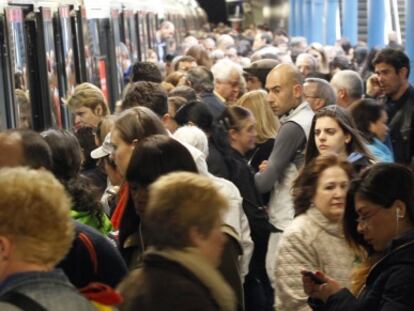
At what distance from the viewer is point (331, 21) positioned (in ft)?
101

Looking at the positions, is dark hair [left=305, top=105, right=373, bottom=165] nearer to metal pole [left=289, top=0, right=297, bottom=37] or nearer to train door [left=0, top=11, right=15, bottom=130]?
train door [left=0, top=11, right=15, bottom=130]

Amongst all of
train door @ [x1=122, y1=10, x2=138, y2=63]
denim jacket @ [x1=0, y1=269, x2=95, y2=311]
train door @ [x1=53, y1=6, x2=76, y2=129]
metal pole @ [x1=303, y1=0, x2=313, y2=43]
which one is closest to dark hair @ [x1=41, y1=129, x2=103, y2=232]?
denim jacket @ [x1=0, y1=269, x2=95, y2=311]

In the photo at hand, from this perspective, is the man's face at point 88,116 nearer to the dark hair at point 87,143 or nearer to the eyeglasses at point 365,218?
the dark hair at point 87,143

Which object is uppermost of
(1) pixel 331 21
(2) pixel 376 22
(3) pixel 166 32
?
(2) pixel 376 22

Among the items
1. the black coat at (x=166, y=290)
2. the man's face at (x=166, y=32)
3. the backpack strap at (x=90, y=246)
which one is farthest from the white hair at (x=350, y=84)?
the man's face at (x=166, y=32)

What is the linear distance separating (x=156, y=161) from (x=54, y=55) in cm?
502

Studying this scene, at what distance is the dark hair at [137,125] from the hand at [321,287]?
111 cm

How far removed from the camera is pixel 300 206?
4773 mm

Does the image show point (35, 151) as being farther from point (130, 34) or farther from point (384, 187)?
point (130, 34)

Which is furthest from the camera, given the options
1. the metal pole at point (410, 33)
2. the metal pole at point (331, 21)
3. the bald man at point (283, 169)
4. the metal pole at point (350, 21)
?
the metal pole at point (331, 21)

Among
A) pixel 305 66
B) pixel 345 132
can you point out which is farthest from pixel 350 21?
pixel 345 132

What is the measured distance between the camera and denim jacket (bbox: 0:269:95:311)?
2857mm

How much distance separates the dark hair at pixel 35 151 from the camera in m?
4.16

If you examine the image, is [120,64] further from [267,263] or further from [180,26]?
[180,26]
